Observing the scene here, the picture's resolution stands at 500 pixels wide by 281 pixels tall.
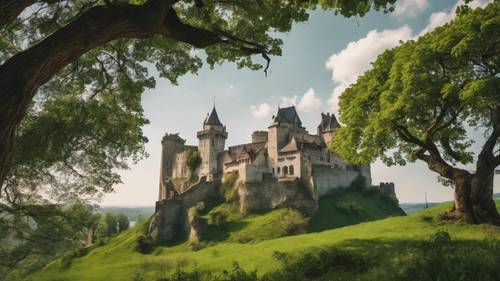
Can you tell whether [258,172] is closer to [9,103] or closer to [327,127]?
[327,127]

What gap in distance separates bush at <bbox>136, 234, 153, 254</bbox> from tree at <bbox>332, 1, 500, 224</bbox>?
41.6m

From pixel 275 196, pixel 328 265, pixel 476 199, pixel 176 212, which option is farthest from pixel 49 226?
pixel 176 212

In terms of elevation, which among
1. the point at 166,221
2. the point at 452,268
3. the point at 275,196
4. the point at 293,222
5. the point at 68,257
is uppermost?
the point at 275,196

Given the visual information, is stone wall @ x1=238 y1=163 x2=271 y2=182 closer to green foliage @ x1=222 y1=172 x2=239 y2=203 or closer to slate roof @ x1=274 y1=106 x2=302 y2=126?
green foliage @ x1=222 y1=172 x2=239 y2=203

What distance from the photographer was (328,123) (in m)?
86.6

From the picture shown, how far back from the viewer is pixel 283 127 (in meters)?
78.2

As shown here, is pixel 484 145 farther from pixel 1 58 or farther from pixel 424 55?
pixel 1 58

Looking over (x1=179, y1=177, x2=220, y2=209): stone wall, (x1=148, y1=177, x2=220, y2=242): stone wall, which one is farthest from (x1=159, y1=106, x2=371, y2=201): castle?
(x1=148, y1=177, x2=220, y2=242): stone wall

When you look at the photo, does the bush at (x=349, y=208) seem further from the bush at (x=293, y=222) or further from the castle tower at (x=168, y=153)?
the castle tower at (x=168, y=153)

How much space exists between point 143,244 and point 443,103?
1967 inches

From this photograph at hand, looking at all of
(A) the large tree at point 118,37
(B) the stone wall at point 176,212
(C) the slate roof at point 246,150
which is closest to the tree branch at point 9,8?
(A) the large tree at point 118,37

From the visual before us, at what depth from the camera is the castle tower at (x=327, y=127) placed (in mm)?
83838

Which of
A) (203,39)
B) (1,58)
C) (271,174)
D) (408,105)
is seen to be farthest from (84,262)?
(203,39)

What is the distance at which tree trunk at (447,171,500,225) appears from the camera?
23.0 meters
